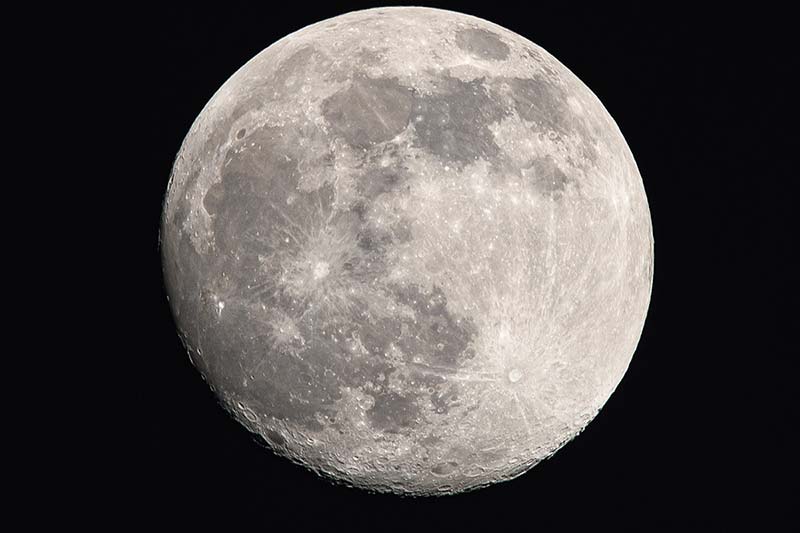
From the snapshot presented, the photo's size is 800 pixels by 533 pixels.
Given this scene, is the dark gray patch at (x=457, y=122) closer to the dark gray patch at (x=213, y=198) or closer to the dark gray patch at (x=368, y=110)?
the dark gray patch at (x=368, y=110)

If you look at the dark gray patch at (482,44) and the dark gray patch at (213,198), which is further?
the dark gray patch at (482,44)

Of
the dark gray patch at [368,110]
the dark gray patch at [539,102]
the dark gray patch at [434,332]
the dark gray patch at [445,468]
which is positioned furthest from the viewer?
the dark gray patch at [445,468]

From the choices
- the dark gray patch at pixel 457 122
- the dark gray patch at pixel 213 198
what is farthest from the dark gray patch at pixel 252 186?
the dark gray patch at pixel 457 122

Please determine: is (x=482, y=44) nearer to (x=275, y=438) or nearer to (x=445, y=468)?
(x=445, y=468)

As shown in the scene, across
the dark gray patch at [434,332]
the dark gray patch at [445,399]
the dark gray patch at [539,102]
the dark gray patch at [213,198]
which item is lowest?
the dark gray patch at [445,399]

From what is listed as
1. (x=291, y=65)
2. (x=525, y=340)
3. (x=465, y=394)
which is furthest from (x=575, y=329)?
(x=291, y=65)

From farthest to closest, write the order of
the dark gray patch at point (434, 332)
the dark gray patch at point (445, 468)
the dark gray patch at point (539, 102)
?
the dark gray patch at point (445, 468)
the dark gray patch at point (539, 102)
the dark gray patch at point (434, 332)

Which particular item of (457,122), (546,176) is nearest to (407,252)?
(457,122)

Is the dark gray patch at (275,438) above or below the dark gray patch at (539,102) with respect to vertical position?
below
